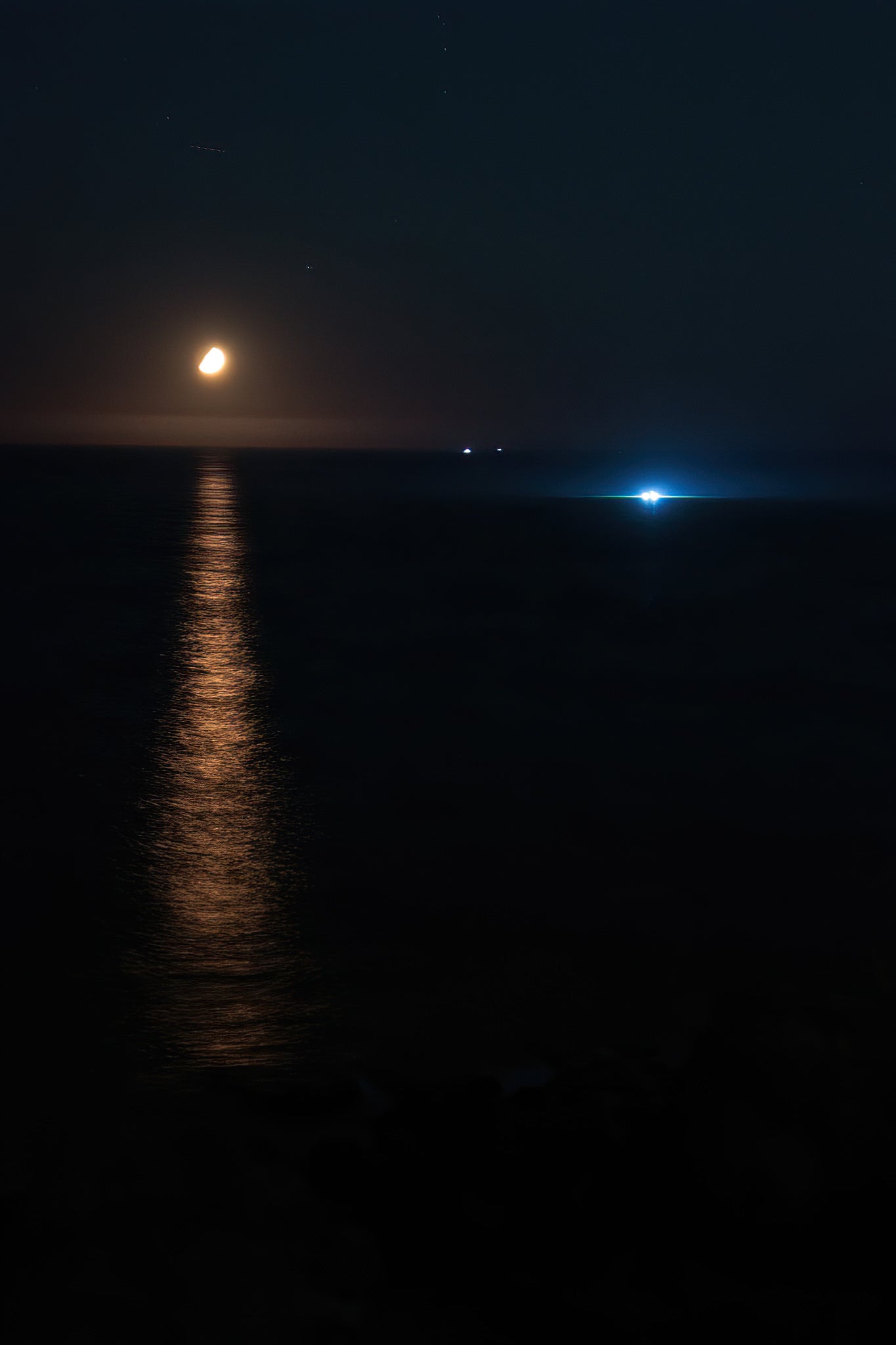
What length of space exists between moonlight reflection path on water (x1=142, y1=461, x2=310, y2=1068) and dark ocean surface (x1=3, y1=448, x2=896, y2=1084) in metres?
0.04

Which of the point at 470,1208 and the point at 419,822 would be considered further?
the point at 419,822

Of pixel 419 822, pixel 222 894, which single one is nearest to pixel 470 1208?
pixel 222 894

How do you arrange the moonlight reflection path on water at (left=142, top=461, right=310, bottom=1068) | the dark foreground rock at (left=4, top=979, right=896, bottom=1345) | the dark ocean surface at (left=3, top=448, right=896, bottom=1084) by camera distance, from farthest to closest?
1. the dark ocean surface at (left=3, top=448, right=896, bottom=1084)
2. the moonlight reflection path on water at (left=142, top=461, right=310, bottom=1068)
3. the dark foreground rock at (left=4, top=979, right=896, bottom=1345)

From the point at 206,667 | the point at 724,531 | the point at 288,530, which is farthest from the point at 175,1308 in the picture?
the point at 724,531

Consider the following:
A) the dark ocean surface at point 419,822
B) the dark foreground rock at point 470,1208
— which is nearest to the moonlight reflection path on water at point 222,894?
the dark ocean surface at point 419,822

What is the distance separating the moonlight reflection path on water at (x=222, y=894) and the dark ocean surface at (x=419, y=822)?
0.04 metres

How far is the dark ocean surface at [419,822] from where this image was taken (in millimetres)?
9891

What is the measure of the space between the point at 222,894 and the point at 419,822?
11.5 feet

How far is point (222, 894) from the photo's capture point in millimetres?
12023

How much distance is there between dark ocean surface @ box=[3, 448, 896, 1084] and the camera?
32.4 feet

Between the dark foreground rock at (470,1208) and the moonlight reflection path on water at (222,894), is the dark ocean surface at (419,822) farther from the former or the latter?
the dark foreground rock at (470,1208)

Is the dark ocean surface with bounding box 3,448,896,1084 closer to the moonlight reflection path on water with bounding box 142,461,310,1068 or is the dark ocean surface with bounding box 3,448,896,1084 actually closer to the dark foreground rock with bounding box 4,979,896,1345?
the moonlight reflection path on water with bounding box 142,461,310,1068

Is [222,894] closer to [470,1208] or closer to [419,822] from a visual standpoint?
[419,822]

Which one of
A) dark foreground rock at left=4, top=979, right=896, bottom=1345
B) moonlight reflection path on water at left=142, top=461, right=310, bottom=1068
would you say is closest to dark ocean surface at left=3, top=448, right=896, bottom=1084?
moonlight reflection path on water at left=142, top=461, right=310, bottom=1068
